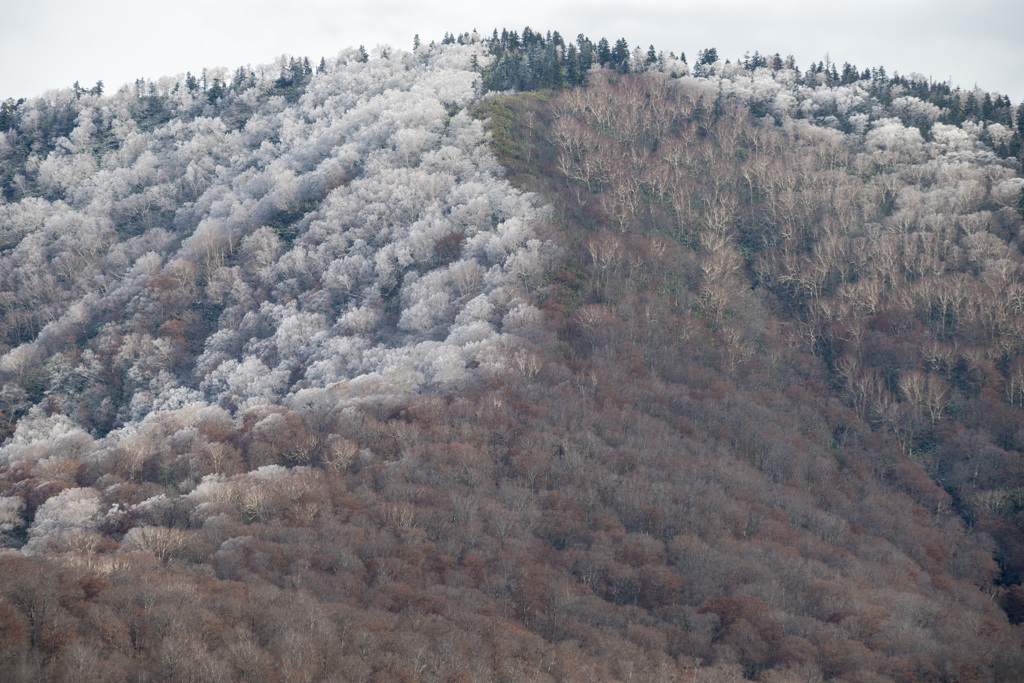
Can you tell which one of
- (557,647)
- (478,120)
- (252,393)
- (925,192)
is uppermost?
(478,120)

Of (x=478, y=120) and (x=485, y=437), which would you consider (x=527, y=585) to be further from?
(x=478, y=120)

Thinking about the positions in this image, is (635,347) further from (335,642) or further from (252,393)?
(335,642)

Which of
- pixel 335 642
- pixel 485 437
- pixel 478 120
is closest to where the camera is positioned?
pixel 335 642

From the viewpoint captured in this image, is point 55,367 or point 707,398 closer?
point 707,398

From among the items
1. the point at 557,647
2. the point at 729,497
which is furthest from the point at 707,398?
the point at 557,647

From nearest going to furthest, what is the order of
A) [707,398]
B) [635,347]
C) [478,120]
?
[707,398]
[635,347]
[478,120]

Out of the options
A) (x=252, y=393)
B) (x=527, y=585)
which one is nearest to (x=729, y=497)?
(x=527, y=585)

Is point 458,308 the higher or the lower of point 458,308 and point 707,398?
the higher
